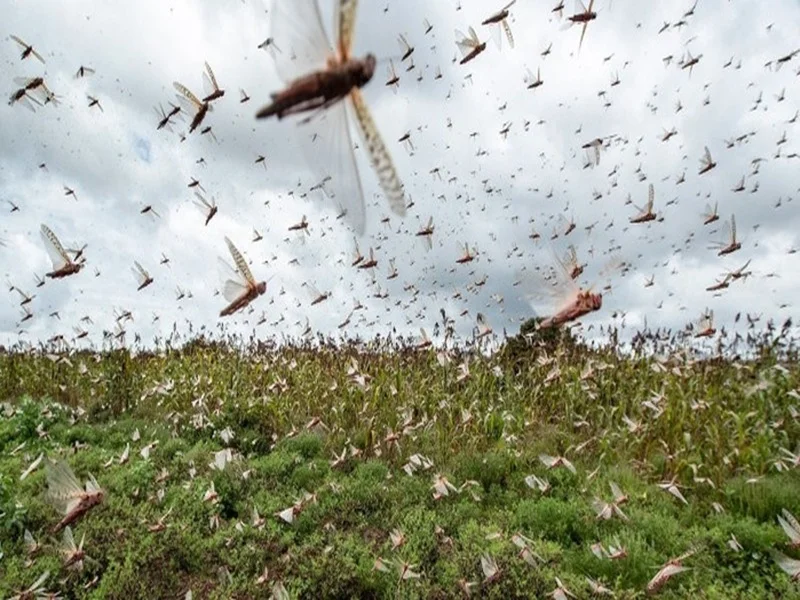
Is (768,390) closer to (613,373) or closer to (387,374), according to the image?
(613,373)

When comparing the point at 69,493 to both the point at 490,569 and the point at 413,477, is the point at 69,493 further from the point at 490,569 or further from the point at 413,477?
Result: the point at 413,477

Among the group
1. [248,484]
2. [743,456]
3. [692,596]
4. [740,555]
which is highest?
[248,484]

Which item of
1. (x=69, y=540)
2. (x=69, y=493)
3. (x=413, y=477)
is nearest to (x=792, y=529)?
(x=413, y=477)

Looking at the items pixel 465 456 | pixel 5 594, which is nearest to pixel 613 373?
pixel 465 456

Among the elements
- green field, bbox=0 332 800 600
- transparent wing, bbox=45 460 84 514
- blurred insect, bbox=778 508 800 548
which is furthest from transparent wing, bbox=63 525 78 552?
blurred insect, bbox=778 508 800 548

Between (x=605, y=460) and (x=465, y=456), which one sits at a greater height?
(x=465, y=456)

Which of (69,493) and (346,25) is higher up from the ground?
(346,25)

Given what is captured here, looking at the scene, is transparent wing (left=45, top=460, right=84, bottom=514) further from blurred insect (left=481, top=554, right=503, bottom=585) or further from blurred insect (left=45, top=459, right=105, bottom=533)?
blurred insect (left=481, top=554, right=503, bottom=585)
